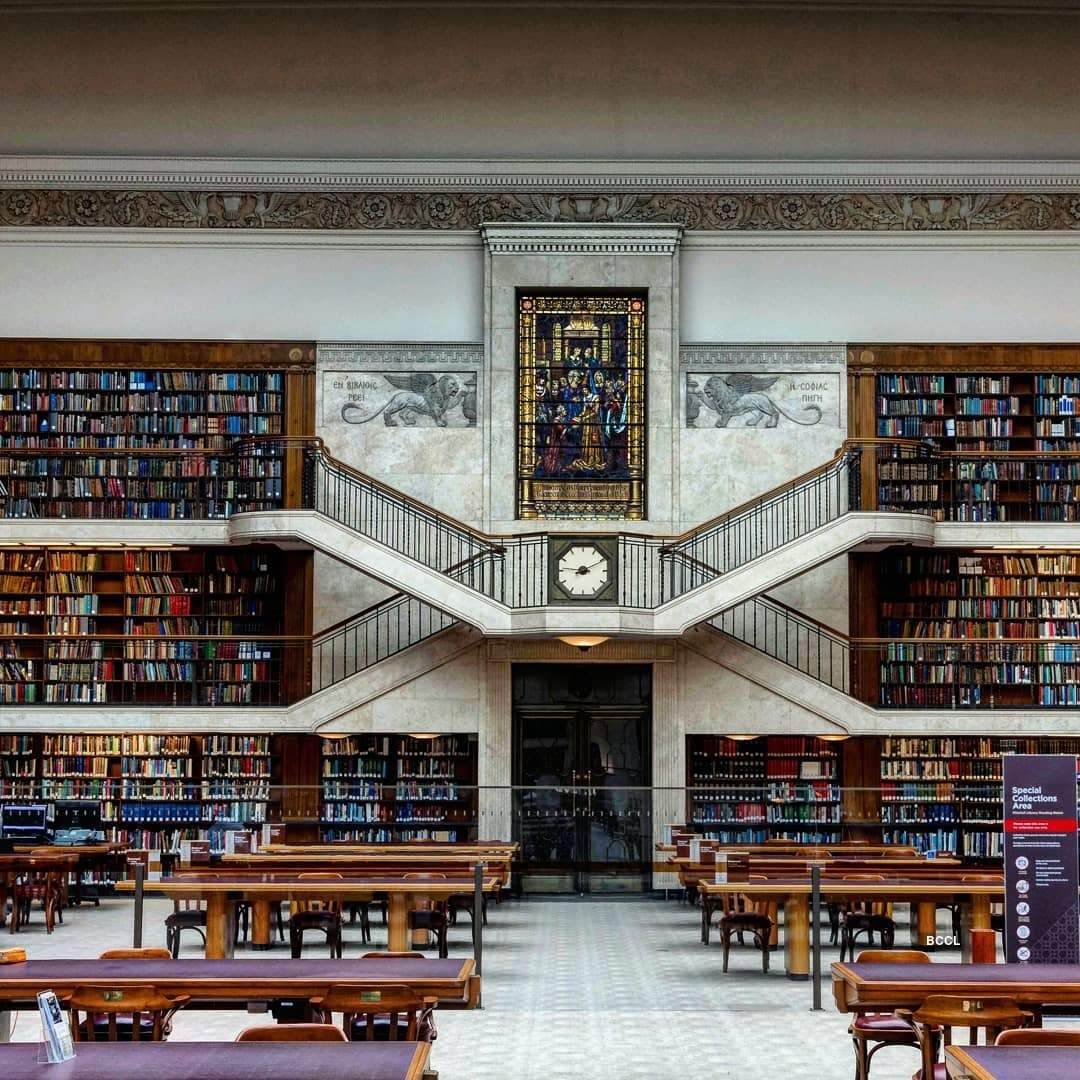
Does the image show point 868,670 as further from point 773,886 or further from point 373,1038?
point 373,1038

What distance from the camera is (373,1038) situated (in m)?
6.91

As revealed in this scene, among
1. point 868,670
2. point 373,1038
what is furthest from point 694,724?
point 373,1038

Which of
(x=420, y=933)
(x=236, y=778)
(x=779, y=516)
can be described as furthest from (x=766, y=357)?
(x=420, y=933)

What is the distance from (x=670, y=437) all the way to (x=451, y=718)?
3570 mm

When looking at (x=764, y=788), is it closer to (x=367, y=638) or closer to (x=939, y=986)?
(x=367, y=638)

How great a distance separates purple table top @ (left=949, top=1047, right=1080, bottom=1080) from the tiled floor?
235cm

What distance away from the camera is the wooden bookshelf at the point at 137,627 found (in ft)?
55.6

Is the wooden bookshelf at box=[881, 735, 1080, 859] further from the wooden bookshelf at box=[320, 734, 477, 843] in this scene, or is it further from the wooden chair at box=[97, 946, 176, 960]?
the wooden chair at box=[97, 946, 176, 960]

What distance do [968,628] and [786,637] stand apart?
1786 mm

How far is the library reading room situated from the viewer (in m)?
16.5

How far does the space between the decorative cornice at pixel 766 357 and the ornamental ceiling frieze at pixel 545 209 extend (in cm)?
127

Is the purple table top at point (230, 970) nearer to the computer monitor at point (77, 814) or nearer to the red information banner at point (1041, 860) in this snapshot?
the red information banner at point (1041, 860)

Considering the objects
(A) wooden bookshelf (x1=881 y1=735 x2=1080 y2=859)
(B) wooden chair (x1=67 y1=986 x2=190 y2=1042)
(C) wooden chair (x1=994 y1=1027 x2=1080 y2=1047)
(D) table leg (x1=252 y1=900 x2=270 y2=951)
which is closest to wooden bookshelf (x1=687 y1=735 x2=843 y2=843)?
(A) wooden bookshelf (x1=881 y1=735 x2=1080 y2=859)

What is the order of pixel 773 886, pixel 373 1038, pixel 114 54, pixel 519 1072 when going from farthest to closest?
pixel 114 54 → pixel 773 886 → pixel 519 1072 → pixel 373 1038
